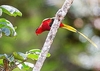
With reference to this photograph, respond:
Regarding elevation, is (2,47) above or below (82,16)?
below

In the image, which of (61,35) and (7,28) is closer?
(7,28)

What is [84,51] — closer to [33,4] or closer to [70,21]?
[70,21]

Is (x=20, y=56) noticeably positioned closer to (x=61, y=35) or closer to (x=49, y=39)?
(x=49, y=39)

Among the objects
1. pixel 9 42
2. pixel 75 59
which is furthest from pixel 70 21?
pixel 9 42

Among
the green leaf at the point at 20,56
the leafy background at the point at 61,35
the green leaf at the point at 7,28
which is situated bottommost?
the green leaf at the point at 20,56

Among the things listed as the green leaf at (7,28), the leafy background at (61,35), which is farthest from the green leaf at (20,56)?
the leafy background at (61,35)

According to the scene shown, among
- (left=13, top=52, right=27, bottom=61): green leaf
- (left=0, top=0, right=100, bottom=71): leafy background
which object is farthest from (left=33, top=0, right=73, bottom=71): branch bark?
(left=0, top=0, right=100, bottom=71): leafy background

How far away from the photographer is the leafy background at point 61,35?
2666 mm

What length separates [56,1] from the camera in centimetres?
265

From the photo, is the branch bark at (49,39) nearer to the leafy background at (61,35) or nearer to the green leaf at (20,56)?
the green leaf at (20,56)

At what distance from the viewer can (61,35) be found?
2740 mm

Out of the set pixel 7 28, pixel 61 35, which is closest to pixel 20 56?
pixel 7 28

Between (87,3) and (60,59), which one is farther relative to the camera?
(60,59)

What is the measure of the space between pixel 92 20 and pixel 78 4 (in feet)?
0.55
